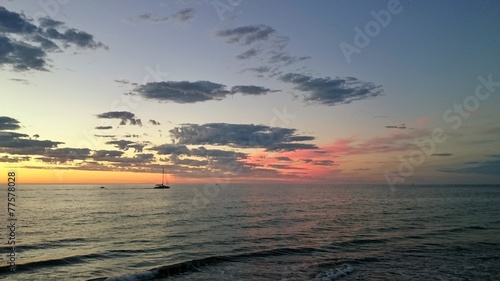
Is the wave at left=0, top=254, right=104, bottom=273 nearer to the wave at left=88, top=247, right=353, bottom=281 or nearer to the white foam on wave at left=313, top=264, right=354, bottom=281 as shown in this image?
the wave at left=88, top=247, right=353, bottom=281

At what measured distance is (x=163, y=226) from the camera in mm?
51812

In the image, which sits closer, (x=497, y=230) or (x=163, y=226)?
(x=497, y=230)

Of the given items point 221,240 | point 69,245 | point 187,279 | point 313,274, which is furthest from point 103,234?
point 313,274

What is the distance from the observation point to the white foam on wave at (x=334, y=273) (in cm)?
2498

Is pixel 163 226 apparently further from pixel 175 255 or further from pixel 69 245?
pixel 175 255

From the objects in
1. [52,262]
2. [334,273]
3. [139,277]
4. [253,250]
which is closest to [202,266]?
[139,277]

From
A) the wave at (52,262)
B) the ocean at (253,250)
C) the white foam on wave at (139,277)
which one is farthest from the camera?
the wave at (52,262)

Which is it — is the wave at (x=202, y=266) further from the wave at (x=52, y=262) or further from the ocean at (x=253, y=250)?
the wave at (x=52, y=262)

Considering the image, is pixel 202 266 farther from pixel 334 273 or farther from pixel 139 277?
pixel 334 273

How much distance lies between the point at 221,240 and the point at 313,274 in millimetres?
16372

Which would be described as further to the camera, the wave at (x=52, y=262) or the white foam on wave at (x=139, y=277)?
the wave at (x=52, y=262)

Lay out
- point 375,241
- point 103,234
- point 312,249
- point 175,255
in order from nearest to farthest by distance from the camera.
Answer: point 175,255, point 312,249, point 375,241, point 103,234

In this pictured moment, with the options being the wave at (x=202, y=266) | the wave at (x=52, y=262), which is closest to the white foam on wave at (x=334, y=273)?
the wave at (x=202, y=266)

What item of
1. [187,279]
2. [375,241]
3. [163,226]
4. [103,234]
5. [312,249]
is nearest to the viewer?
[187,279]
